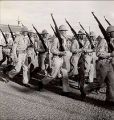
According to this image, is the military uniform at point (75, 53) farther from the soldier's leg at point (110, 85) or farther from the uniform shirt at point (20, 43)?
the soldier's leg at point (110, 85)

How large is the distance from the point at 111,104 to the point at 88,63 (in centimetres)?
420

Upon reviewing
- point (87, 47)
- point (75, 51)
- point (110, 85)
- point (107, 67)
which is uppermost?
point (87, 47)

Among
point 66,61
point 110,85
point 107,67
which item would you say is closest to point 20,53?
point 66,61

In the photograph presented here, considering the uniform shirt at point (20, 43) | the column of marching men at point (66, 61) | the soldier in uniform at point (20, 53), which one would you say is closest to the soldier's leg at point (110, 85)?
the column of marching men at point (66, 61)

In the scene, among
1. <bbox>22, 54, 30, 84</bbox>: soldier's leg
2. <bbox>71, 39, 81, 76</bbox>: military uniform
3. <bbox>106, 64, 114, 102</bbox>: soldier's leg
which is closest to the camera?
<bbox>106, 64, 114, 102</bbox>: soldier's leg

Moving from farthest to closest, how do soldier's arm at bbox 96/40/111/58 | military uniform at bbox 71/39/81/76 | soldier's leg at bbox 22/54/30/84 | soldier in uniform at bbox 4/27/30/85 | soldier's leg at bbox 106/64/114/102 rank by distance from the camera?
military uniform at bbox 71/39/81/76, soldier in uniform at bbox 4/27/30/85, soldier's leg at bbox 22/54/30/84, soldier's arm at bbox 96/40/111/58, soldier's leg at bbox 106/64/114/102

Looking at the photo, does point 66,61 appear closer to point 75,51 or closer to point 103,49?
point 75,51

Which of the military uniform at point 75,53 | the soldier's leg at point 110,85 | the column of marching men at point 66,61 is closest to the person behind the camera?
the soldier's leg at point 110,85

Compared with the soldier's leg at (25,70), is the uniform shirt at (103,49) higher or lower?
higher

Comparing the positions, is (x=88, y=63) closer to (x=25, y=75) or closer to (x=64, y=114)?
(x=25, y=75)

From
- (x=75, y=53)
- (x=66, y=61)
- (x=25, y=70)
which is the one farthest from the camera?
Result: (x=75, y=53)

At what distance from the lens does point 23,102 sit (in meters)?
7.87

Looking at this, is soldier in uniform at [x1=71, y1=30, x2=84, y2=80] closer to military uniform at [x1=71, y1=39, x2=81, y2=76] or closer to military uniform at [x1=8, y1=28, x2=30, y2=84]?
military uniform at [x1=71, y1=39, x2=81, y2=76]

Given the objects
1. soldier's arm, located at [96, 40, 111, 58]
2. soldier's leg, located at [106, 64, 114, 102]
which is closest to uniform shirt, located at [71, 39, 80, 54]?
soldier's arm, located at [96, 40, 111, 58]
